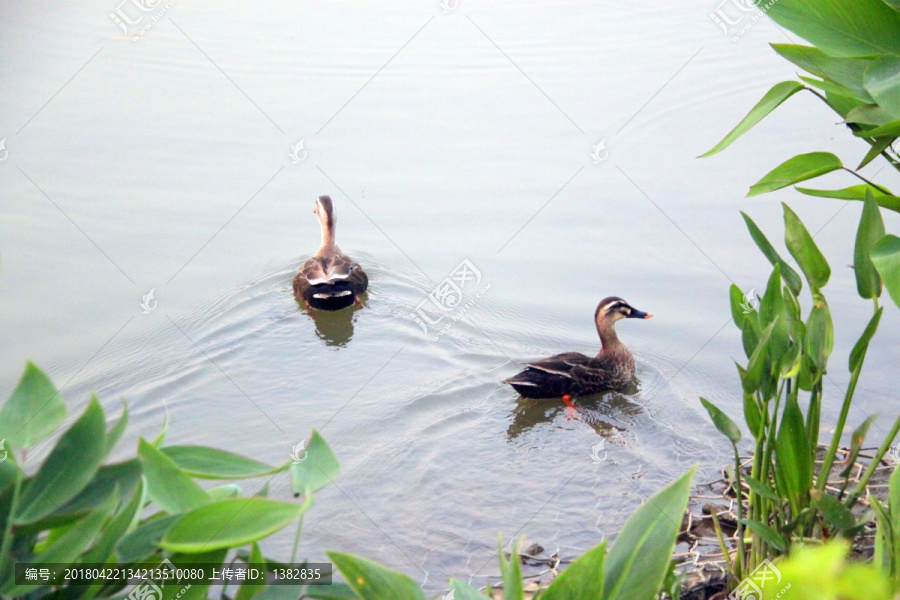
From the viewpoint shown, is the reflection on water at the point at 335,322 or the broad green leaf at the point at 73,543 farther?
the reflection on water at the point at 335,322

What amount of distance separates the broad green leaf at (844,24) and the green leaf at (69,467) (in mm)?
2511

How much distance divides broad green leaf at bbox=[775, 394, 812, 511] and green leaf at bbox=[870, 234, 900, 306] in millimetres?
727

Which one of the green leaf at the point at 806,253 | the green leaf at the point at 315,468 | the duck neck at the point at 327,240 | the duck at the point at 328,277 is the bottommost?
the green leaf at the point at 315,468

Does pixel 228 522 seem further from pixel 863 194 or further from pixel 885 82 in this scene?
pixel 863 194

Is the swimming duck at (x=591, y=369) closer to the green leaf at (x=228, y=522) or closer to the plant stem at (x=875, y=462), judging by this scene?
the plant stem at (x=875, y=462)

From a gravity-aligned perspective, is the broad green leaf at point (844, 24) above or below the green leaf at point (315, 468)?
above

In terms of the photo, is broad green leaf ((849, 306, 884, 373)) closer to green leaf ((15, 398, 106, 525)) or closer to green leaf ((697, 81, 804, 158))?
green leaf ((697, 81, 804, 158))

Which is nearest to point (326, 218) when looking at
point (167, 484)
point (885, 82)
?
point (885, 82)

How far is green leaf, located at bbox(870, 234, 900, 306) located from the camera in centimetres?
212

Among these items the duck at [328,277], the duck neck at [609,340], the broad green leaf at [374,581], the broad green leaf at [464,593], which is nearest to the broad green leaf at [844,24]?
the broad green leaf at [464,593]

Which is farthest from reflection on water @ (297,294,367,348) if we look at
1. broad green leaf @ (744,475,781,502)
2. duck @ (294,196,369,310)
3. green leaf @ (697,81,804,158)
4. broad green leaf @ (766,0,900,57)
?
broad green leaf @ (766,0,900,57)

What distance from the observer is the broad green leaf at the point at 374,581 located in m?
1.53

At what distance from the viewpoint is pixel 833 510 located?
2621mm

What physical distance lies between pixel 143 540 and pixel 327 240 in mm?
6388
